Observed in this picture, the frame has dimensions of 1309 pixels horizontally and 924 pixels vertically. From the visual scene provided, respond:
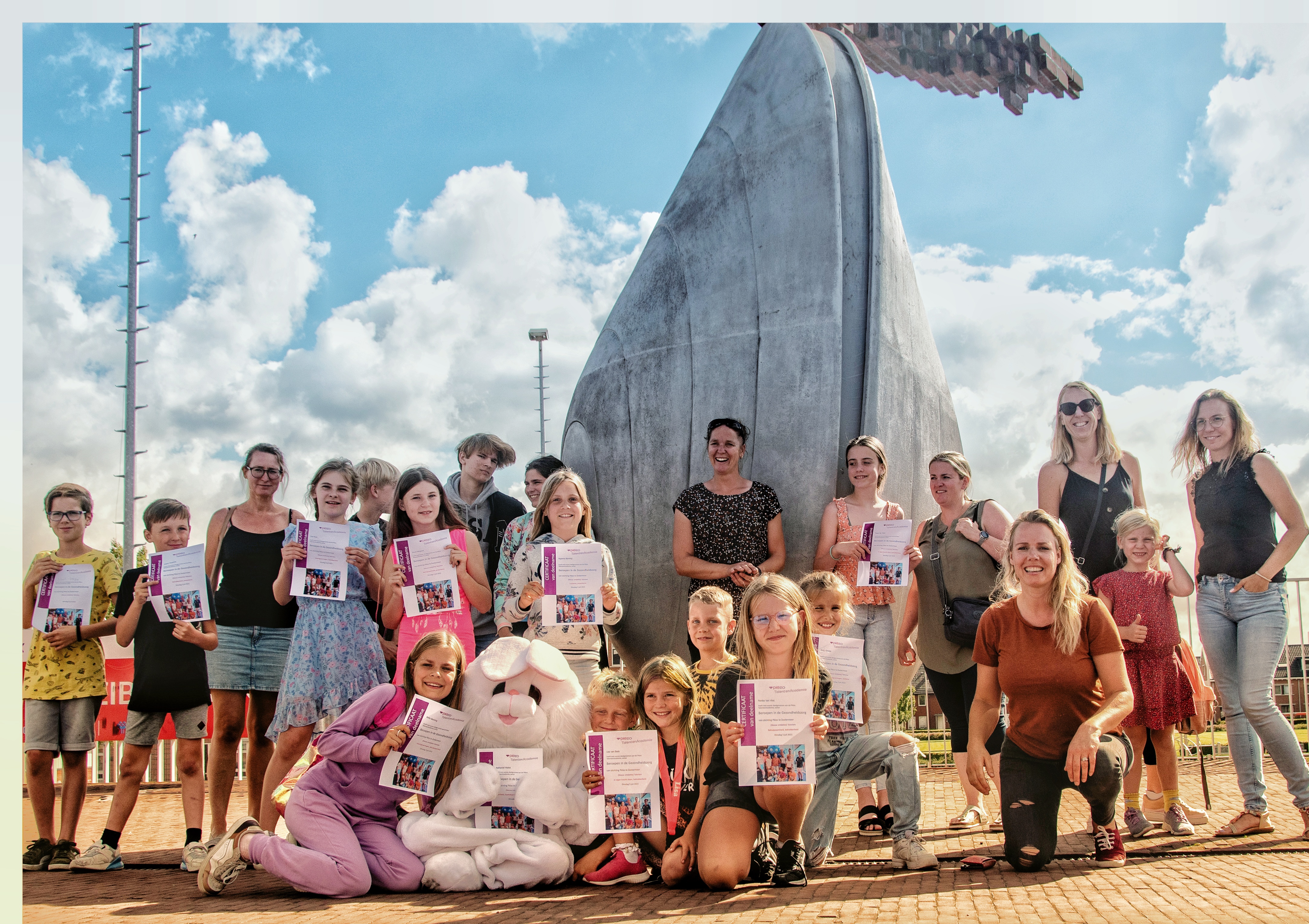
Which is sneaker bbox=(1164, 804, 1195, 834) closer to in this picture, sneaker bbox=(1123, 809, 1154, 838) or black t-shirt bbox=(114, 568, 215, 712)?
sneaker bbox=(1123, 809, 1154, 838)

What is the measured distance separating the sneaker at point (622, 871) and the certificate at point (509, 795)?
30 cm

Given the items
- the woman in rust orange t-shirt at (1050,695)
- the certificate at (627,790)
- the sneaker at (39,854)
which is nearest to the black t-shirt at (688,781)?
the certificate at (627,790)

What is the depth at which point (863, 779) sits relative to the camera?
4.44 m

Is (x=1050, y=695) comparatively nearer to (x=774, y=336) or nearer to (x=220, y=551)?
(x=774, y=336)

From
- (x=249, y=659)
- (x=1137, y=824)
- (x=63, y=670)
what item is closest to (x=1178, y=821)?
(x=1137, y=824)

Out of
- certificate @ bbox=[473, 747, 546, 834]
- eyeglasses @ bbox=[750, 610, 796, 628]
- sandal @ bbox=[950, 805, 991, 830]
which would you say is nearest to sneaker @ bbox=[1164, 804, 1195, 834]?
sandal @ bbox=[950, 805, 991, 830]

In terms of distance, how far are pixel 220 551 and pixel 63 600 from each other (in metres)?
0.92

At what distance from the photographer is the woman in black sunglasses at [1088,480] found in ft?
16.6

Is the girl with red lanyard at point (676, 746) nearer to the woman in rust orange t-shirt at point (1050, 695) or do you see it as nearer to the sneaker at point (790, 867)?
the sneaker at point (790, 867)

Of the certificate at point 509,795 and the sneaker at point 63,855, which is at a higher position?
the certificate at point 509,795

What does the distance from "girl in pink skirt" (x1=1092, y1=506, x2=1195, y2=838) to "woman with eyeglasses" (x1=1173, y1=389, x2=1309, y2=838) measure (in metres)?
0.14

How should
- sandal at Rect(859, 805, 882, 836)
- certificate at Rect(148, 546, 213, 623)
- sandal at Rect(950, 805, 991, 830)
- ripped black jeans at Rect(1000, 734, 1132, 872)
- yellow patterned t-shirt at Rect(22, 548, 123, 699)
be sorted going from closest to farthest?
ripped black jeans at Rect(1000, 734, 1132, 872)
certificate at Rect(148, 546, 213, 623)
yellow patterned t-shirt at Rect(22, 548, 123, 699)
sandal at Rect(950, 805, 991, 830)
sandal at Rect(859, 805, 882, 836)

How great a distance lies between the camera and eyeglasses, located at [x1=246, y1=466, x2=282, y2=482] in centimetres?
523

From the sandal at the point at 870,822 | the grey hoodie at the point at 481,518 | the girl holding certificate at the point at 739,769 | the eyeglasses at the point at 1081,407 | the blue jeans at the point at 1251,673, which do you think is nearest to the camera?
the girl holding certificate at the point at 739,769
